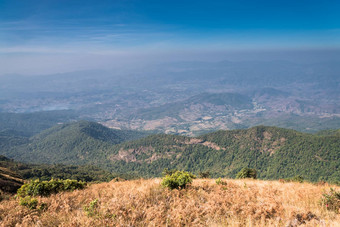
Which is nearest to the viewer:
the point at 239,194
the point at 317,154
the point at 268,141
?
the point at 239,194

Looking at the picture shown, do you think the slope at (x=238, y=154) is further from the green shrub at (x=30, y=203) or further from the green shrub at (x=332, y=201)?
the green shrub at (x=30, y=203)

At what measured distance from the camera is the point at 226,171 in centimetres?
13412

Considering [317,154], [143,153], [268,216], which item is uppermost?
[268,216]

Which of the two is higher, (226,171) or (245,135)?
(245,135)

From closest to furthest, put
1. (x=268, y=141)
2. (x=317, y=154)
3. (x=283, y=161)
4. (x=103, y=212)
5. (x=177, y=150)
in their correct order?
1. (x=103, y=212)
2. (x=317, y=154)
3. (x=283, y=161)
4. (x=268, y=141)
5. (x=177, y=150)

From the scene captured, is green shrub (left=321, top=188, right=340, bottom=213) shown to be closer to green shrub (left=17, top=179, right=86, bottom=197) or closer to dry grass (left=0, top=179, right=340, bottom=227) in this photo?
dry grass (left=0, top=179, right=340, bottom=227)

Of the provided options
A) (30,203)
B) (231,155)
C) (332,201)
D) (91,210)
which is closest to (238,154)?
(231,155)

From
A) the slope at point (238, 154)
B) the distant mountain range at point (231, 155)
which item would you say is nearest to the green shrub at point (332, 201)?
the slope at point (238, 154)

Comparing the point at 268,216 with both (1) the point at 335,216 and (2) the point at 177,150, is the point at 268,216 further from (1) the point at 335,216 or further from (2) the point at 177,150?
(2) the point at 177,150

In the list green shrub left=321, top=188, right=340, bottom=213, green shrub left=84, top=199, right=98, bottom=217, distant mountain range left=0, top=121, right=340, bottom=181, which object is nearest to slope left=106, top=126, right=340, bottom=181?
distant mountain range left=0, top=121, right=340, bottom=181

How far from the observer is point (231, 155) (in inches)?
5906

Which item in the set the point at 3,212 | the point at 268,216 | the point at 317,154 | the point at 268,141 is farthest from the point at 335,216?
the point at 268,141

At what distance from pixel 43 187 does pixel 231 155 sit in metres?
154

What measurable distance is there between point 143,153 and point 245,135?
94.1m
